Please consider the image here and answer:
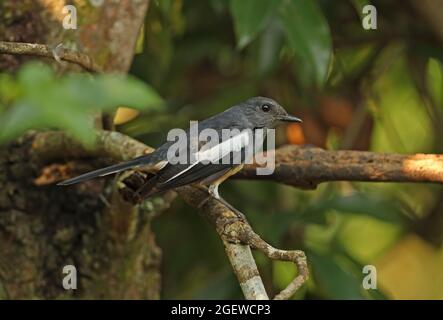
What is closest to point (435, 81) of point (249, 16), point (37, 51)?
point (249, 16)

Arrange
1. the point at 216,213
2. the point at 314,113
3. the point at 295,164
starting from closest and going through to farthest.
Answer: the point at 216,213 < the point at 295,164 < the point at 314,113

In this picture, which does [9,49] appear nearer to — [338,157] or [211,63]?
[338,157]

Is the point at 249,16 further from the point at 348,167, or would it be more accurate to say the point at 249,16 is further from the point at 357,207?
the point at 357,207

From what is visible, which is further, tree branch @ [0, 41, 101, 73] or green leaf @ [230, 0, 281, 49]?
green leaf @ [230, 0, 281, 49]

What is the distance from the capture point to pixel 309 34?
13.5ft

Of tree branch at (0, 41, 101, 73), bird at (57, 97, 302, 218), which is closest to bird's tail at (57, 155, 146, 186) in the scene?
bird at (57, 97, 302, 218)

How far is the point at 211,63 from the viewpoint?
19.1 feet

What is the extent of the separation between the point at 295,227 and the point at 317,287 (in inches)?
15.4

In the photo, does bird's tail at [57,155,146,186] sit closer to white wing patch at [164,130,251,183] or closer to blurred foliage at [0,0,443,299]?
white wing patch at [164,130,251,183]

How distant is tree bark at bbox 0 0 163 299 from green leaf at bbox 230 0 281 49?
0.46 m

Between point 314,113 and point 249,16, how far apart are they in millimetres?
1654

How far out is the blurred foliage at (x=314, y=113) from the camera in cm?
442

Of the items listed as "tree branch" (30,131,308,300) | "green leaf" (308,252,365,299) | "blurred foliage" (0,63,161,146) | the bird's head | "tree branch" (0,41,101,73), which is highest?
"tree branch" (0,41,101,73)

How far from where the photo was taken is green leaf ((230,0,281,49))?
12.9ft
